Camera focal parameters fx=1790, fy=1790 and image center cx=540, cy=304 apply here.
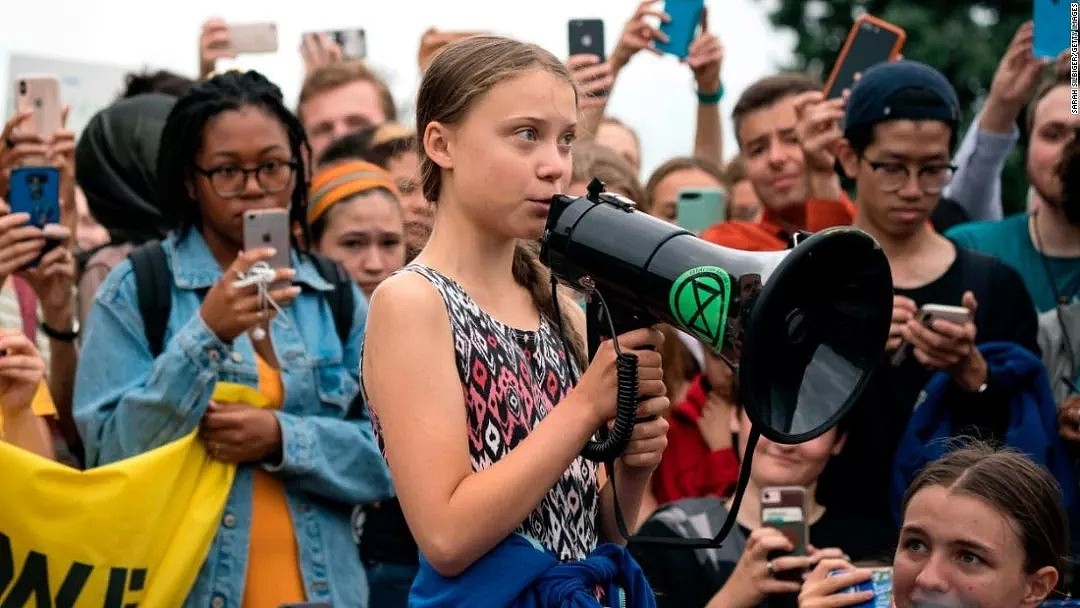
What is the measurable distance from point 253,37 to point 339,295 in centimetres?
217

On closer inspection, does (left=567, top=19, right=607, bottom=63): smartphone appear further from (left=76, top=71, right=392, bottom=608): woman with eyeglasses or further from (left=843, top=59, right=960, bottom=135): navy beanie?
(left=76, top=71, right=392, bottom=608): woman with eyeglasses

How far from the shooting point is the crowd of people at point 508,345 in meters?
3.25

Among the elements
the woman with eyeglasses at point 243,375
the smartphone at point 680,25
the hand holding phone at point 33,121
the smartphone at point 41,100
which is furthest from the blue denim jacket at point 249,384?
the smartphone at point 680,25

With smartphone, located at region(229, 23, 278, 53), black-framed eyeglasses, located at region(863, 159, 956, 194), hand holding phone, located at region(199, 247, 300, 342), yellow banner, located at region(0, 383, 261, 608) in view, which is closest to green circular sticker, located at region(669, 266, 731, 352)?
hand holding phone, located at region(199, 247, 300, 342)

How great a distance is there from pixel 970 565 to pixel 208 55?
392 centimetres

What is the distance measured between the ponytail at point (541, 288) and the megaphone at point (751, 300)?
0.34m

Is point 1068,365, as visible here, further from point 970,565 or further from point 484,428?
point 484,428

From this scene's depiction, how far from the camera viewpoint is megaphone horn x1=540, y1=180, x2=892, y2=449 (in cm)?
295

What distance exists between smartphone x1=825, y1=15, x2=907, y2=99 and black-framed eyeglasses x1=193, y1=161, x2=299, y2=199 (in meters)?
2.31

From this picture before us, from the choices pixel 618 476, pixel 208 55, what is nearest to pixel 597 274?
pixel 618 476

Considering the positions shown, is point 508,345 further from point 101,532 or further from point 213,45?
point 213,45

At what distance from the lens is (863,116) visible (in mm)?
5426

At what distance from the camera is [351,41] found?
295 inches

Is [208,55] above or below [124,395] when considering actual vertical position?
above
